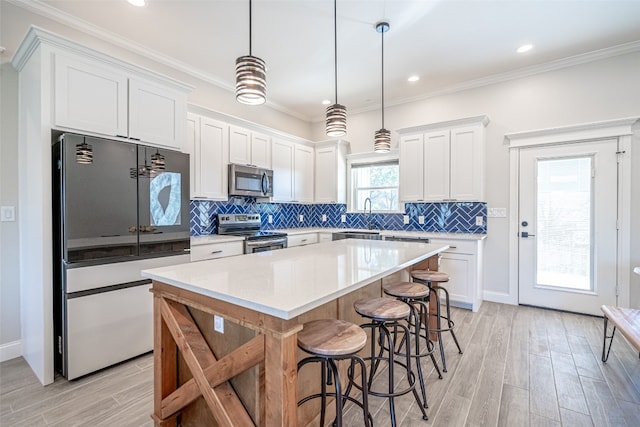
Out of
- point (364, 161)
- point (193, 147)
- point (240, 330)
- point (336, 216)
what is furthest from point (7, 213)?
point (364, 161)

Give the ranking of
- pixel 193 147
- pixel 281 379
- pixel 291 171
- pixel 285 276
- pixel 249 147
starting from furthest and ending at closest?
pixel 291 171 → pixel 249 147 → pixel 193 147 → pixel 285 276 → pixel 281 379

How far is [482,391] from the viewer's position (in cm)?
211

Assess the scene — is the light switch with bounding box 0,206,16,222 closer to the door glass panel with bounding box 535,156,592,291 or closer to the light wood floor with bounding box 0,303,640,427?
the light wood floor with bounding box 0,303,640,427

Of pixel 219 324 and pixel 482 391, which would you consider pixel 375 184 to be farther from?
pixel 219 324

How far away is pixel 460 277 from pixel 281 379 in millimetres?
3302

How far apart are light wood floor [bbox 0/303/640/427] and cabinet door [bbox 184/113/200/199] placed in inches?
72.3

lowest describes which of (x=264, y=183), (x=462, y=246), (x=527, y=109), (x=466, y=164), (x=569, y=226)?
(x=462, y=246)

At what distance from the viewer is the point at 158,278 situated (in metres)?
Answer: 1.54

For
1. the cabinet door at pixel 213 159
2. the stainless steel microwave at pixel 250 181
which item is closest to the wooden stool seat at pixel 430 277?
the stainless steel microwave at pixel 250 181

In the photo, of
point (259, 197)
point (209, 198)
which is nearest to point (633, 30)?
point (259, 197)

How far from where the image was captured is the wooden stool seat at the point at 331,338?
132 centimetres

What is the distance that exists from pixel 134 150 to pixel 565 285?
495 cm

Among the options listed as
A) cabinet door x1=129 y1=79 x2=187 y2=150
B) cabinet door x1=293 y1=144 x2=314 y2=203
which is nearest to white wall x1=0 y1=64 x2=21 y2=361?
cabinet door x1=129 y1=79 x2=187 y2=150

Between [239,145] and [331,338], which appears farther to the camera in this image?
[239,145]
